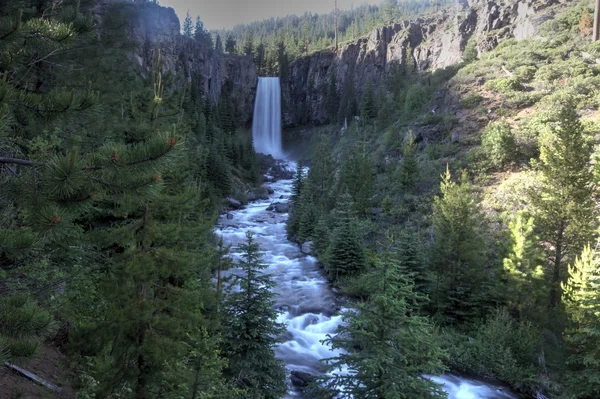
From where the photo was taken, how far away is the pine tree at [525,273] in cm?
1362

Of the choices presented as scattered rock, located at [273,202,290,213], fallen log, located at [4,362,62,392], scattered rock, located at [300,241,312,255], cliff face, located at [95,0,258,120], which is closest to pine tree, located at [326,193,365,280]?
scattered rock, located at [300,241,312,255]

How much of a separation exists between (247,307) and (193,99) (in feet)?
207

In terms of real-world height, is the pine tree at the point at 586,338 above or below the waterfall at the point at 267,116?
below

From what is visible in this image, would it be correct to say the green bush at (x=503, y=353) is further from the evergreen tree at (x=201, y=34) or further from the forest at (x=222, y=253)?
the evergreen tree at (x=201, y=34)

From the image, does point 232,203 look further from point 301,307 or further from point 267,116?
point 267,116

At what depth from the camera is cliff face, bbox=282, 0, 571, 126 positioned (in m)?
52.9

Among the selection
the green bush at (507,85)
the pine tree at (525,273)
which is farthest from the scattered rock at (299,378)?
the green bush at (507,85)

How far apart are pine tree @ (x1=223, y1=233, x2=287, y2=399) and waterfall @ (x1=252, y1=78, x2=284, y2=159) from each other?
7836 cm

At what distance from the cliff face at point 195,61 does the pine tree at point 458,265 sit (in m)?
48.1

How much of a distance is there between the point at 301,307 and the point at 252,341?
981 cm

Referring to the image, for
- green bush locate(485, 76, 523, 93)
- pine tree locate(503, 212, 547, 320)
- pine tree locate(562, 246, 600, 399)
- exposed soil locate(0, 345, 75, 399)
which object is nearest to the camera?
exposed soil locate(0, 345, 75, 399)

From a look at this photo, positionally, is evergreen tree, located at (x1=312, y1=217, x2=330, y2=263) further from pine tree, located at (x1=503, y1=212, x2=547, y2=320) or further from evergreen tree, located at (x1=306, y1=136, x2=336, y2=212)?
pine tree, located at (x1=503, y1=212, x2=547, y2=320)

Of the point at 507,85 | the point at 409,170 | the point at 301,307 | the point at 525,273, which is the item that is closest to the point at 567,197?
the point at 525,273

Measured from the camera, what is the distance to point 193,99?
6606 cm
